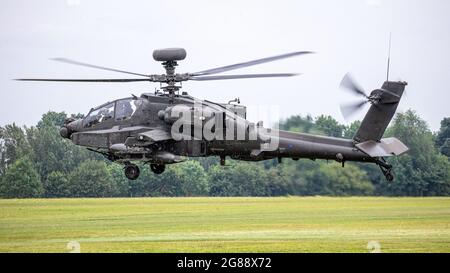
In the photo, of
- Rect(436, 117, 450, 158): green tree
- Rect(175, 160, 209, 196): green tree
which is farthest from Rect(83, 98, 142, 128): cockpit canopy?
Rect(436, 117, 450, 158): green tree

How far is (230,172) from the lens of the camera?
4912 centimetres

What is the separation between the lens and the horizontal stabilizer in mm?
33781

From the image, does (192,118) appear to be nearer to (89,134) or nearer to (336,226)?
(89,134)

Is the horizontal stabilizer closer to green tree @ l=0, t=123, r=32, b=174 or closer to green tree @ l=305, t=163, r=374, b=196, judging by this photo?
green tree @ l=305, t=163, r=374, b=196

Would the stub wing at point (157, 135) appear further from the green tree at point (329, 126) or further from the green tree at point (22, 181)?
the green tree at point (22, 181)

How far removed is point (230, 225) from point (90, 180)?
760 inches

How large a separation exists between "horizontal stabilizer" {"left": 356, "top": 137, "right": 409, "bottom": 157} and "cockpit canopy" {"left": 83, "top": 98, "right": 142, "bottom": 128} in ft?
25.0

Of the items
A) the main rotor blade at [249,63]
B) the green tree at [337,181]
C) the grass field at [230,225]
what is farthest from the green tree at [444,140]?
the main rotor blade at [249,63]

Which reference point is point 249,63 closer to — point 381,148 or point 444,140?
point 381,148

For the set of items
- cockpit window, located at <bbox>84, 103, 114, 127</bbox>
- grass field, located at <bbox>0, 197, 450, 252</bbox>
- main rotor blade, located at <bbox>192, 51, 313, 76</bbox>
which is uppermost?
main rotor blade, located at <bbox>192, 51, 313, 76</bbox>

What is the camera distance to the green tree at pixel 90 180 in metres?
53.3

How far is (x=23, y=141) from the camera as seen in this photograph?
56.2 metres

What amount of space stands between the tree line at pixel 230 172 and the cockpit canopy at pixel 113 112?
6926 mm
